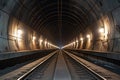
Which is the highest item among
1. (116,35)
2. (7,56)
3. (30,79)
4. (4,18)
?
(4,18)

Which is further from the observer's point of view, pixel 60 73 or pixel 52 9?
pixel 52 9

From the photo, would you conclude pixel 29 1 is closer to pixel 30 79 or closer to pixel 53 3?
pixel 53 3

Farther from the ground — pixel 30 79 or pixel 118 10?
pixel 118 10

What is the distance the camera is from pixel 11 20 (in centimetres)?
1967

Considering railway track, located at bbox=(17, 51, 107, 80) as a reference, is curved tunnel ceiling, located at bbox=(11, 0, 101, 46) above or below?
above

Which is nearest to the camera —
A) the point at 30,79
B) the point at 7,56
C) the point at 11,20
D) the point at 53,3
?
the point at 30,79

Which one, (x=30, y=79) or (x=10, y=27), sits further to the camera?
(x=10, y=27)

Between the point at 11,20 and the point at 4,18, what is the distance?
2204 mm

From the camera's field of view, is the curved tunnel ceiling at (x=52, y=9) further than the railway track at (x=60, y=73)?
Yes

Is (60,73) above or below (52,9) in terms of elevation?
below

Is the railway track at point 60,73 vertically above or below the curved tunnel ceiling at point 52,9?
below

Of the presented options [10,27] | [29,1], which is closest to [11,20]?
[10,27]

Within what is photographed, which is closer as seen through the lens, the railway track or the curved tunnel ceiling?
the railway track

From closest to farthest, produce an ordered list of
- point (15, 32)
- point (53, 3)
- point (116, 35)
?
point (116, 35), point (15, 32), point (53, 3)
